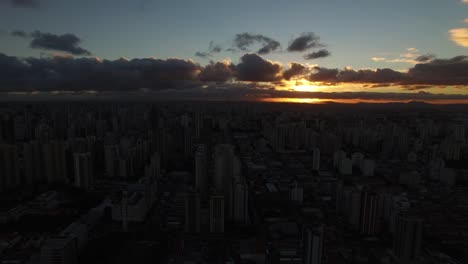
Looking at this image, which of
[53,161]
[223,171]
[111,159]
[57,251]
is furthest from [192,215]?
[53,161]

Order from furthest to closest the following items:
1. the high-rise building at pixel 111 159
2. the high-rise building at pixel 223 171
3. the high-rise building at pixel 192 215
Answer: the high-rise building at pixel 111 159 < the high-rise building at pixel 223 171 < the high-rise building at pixel 192 215

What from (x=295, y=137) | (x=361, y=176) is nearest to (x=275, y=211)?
(x=361, y=176)

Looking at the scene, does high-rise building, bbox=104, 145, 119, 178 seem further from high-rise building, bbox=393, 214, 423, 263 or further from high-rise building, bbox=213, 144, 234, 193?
high-rise building, bbox=393, 214, 423, 263

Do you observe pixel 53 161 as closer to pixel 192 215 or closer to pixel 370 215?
pixel 192 215

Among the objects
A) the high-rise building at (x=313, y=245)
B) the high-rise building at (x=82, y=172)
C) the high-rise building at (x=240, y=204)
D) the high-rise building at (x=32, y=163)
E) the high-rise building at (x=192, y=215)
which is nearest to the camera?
the high-rise building at (x=313, y=245)

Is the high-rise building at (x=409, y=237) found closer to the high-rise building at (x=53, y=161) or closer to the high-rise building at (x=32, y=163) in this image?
the high-rise building at (x=53, y=161)

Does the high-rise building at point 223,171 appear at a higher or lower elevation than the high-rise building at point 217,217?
higher

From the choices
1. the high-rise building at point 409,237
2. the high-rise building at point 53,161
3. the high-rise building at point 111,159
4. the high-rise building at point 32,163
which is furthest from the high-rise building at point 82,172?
the high-rise building at point 409,237
